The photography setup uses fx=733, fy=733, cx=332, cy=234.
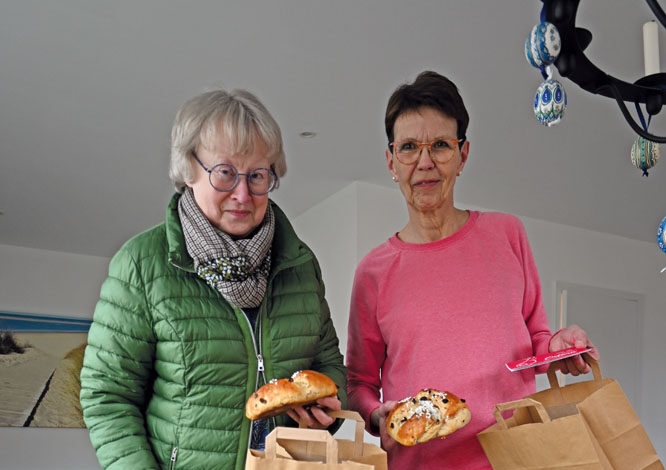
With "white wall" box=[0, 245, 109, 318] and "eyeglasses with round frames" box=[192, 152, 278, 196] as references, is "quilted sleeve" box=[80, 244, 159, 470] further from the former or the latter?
"white wall" box=[0, 245, 109, 318]

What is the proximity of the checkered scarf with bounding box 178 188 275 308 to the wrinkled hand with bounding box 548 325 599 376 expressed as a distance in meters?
0.57

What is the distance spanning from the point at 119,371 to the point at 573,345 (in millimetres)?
801

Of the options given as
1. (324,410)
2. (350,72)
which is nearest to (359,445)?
(324,410)

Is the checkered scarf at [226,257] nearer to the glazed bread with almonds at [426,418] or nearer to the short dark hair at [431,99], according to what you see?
the glazed bread with almonds at [426,418]

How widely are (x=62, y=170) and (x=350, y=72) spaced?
2.28 m

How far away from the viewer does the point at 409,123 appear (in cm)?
152

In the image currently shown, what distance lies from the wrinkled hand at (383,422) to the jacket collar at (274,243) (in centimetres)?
30

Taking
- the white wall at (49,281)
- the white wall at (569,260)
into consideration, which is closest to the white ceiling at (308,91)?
the white wall at (569,260)

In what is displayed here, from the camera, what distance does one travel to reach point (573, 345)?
4.42 ft

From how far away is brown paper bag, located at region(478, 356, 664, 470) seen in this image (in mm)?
1122

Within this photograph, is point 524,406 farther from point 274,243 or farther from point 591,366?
point 274,243

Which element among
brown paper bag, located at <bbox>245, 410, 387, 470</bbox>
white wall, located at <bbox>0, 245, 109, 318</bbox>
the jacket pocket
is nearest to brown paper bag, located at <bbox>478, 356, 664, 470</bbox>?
brown paper bag, located at <bbox>245, 410, 387, 470</bbox>

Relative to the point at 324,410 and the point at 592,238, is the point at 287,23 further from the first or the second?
the point at 592,238

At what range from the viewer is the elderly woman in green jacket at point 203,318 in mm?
1139
